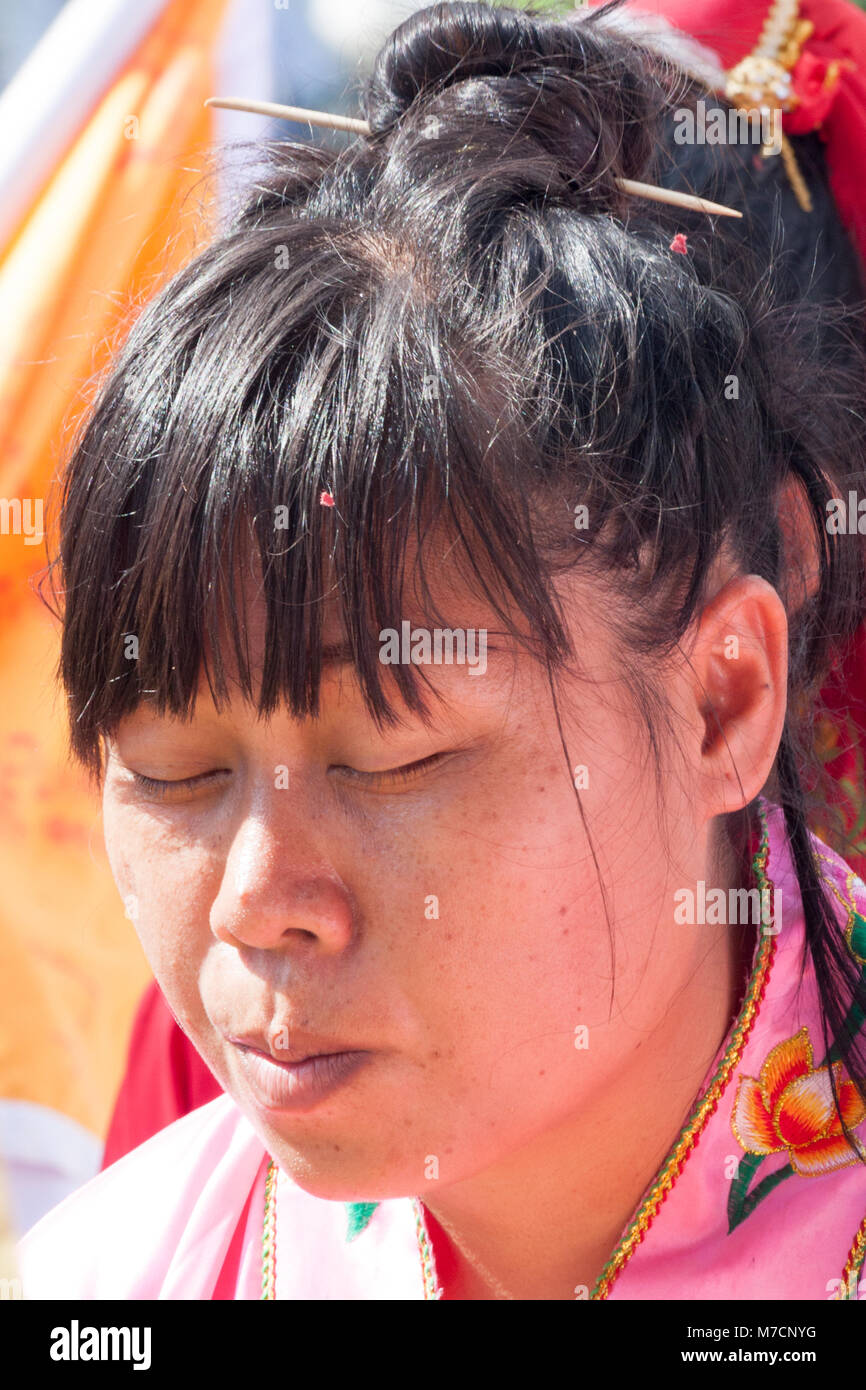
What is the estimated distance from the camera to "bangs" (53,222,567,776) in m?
0.72

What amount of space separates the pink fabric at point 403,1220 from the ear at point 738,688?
14cm

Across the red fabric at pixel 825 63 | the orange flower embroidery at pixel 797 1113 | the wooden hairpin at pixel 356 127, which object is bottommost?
the orange flower embroidery at pixel 797 1113

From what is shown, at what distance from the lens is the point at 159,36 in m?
1.94

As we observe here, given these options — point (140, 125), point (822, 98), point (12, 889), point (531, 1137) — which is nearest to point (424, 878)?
point (531, 1137)

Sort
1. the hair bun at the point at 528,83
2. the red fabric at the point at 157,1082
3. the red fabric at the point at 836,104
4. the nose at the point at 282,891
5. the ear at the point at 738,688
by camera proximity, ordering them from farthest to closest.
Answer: the red fabric at the point at 157,1082, the red fabric at the point at 836,104, the hair bun at the point at 528,83, the ear at the point at 738,688, the nose at the point at 282,891

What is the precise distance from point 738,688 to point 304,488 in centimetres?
33

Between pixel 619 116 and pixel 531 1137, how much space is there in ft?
2.44

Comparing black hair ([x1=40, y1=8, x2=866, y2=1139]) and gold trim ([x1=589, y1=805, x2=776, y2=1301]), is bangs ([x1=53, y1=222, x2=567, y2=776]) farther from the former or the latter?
gold trim ([x1=589, y1=805, x2=776, y2=1301])

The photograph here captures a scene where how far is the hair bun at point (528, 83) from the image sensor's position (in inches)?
36.7

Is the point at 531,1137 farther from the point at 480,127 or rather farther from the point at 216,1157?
the point at 480,127

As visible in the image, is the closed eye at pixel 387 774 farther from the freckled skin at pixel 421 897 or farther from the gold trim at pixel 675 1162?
the gold trim at pixel 675 1162

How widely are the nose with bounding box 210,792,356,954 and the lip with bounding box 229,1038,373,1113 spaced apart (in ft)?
0.23

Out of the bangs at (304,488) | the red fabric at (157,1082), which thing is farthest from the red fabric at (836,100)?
the red fabric at (157,1082)

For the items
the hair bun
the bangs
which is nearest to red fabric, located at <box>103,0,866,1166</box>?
the hair bun
